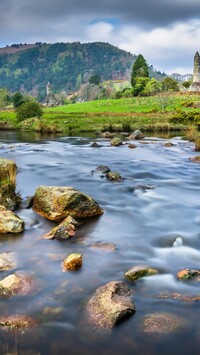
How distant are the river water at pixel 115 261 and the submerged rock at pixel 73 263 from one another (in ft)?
0.63

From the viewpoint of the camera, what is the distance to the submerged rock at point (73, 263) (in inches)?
393

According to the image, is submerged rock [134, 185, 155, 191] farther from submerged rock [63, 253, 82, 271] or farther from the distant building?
the distant building

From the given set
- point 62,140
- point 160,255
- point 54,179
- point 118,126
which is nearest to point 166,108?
point 118,126

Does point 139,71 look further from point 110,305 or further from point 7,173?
point 110,305

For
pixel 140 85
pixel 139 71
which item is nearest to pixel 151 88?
pixel 140 85

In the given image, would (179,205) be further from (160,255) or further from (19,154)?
(19,154)

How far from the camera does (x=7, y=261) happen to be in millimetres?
10180

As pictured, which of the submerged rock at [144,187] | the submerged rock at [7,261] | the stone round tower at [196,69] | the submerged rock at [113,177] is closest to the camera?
the submerged rock at [7,261]

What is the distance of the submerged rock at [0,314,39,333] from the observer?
7.39 meters

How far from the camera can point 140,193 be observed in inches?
734

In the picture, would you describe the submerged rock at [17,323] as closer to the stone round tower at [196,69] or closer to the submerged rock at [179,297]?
the submerged rock at [179,297]

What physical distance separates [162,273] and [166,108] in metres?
77.5

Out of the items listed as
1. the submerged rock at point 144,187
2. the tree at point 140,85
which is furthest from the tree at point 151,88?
the submerged rock at point 144,187

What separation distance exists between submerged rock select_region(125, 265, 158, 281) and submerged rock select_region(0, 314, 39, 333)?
9.20 ft
